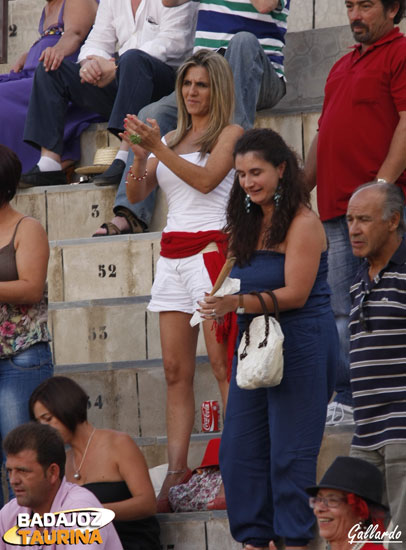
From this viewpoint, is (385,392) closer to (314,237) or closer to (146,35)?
(314,237)

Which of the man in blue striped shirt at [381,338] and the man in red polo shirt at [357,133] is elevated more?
the man in red polo shirt at [357,133]

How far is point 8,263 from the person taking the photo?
5.27 meters

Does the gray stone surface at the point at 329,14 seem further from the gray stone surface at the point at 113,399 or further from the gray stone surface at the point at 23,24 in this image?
the gray stone surface at the point at 113,399

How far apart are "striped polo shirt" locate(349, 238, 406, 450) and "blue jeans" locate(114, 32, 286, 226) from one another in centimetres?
255

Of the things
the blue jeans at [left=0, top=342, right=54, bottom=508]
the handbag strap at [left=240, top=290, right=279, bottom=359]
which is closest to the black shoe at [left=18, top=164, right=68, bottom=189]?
the blue jeans at [left=0, top=342, right=54, bottom=508]

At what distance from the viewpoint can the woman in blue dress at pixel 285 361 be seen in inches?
177

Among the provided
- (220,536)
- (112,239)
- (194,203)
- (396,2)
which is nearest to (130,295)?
(112,239)

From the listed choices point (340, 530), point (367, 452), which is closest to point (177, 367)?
point (367, 452)

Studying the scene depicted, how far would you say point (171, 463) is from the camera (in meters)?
5.47

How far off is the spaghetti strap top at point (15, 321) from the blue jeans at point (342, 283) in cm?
124

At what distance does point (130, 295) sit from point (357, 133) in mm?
1941

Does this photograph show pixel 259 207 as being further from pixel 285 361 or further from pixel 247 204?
pixel 285 361

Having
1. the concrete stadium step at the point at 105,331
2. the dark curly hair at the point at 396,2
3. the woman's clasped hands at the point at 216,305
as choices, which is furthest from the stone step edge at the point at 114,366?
the dark curly hair at the point at 396,2

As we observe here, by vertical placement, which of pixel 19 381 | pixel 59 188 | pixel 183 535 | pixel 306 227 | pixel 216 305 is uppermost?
pixel 59 188
